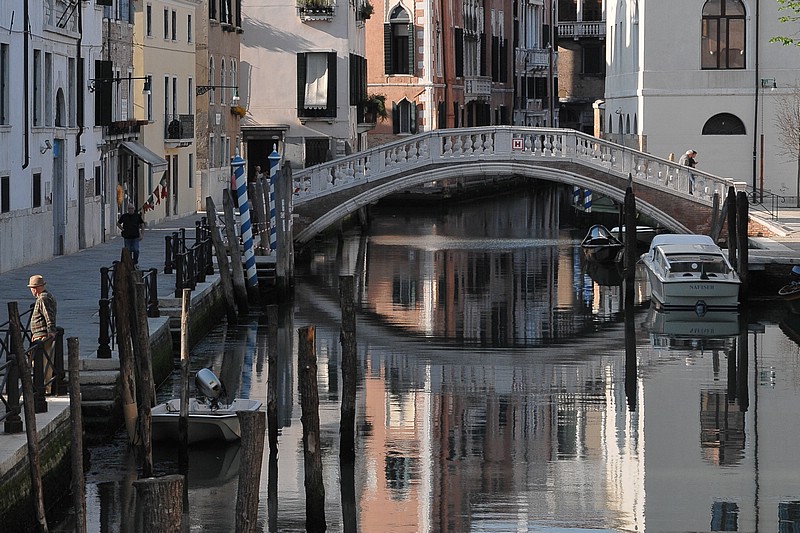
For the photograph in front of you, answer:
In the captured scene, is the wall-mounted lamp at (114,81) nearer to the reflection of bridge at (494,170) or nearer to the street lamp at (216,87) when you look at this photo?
the reflection of bridge at (494,170)

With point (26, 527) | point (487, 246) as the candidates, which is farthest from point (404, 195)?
point (26, 527)

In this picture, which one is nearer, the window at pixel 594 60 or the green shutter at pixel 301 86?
the green shutter at pixel 301 86

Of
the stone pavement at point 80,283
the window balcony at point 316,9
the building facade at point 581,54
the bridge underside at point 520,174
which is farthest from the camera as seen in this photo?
the building facade at point 581,54

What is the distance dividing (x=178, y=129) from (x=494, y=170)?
23.0 ft

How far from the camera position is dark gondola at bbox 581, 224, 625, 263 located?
3288 cm

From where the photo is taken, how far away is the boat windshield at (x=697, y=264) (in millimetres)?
25562

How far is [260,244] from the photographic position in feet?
95.4

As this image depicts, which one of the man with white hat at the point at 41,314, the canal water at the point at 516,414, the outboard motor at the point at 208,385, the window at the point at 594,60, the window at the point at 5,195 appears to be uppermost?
the window at the point at 594,60

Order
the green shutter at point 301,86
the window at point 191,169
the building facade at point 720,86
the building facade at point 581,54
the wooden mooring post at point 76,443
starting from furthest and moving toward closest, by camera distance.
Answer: the building facade at point 581,54 < the green shutter at point 301,86 < the window at point 191,169 < the building facade at point 720,86 < the wooden mooring post at point 76,443

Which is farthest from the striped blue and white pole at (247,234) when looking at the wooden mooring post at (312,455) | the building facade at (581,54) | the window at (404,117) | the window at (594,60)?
the window at (594,60)

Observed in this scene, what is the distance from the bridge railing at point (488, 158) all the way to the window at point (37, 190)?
25.9ft

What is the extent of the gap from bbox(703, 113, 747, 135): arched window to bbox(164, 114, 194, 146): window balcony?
11297 millimetres

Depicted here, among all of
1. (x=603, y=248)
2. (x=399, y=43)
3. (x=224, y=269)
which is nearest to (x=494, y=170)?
(x=603, y=248)

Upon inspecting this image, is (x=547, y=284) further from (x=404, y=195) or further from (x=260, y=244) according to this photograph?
(x=404, y=195)
